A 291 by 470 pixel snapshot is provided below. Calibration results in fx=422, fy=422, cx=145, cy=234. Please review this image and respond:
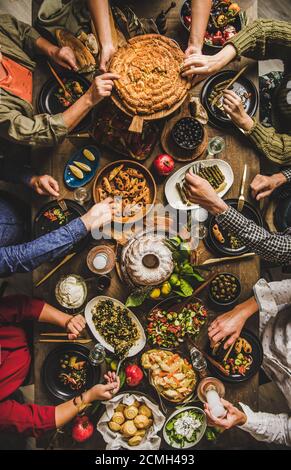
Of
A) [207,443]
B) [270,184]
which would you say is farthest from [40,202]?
[207,443]

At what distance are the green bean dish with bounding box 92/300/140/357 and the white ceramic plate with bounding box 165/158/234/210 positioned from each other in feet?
2.79

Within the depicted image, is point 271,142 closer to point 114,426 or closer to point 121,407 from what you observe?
point 121,407

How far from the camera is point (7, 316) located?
10.0 feet

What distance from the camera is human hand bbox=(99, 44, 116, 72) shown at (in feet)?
9.04

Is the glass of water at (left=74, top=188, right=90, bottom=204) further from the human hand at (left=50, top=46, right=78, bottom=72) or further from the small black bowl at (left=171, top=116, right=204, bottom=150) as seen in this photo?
the human hand at (left=50, top=46, right=78, bottom=72)

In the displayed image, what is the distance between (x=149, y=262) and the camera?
2.85 m

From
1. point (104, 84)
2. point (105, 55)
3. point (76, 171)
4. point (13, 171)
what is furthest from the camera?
point (13, 171)

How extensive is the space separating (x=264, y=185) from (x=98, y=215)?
1223mm

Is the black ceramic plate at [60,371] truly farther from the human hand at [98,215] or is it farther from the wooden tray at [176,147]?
the wooden tray at [176,147]

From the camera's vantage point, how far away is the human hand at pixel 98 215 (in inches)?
113

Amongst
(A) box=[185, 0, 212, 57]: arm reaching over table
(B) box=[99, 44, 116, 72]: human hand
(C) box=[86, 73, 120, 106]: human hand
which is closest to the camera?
(C) box=[86, 73, 120, 106]: human hand

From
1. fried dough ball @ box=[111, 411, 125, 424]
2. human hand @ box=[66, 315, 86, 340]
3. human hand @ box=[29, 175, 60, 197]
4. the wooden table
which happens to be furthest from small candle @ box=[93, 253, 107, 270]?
fried dough ball @ box=[111, 411, 125, 424]

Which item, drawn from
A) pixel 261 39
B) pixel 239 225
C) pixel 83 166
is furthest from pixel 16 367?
pixel 261 39

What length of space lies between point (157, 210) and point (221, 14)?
1524 mm
